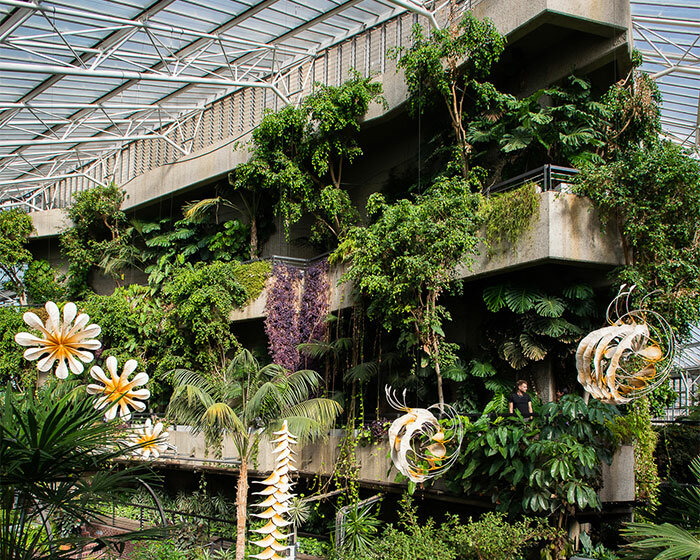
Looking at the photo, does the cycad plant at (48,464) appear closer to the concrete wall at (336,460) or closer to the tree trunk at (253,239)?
the concrete wall at (336,460)

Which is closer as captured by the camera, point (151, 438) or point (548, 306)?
point (151, 438)

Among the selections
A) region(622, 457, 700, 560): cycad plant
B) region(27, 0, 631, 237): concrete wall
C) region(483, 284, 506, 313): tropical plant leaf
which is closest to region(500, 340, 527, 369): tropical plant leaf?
region(483, 284, 506, 313): tropical plant leaf

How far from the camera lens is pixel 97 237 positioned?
2575 centimetres

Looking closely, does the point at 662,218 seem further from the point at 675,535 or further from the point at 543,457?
the point at 675,535

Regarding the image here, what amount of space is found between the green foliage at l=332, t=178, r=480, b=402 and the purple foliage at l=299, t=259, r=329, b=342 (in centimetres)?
298

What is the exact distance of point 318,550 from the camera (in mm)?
13773

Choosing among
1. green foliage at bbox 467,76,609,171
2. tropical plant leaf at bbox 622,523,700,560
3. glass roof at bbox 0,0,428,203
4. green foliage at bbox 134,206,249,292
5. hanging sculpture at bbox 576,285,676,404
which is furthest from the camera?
green foliage at bbox 134,206,249,292

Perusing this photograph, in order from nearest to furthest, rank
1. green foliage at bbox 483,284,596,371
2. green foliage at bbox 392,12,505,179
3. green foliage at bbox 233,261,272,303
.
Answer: green foliage at bbox 483,284,596,371, green foliage at bbox 392,12,505,179, green foliage at bbox 233,261,272,303

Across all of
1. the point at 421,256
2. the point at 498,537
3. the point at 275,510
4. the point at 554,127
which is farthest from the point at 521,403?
the point at 554,127

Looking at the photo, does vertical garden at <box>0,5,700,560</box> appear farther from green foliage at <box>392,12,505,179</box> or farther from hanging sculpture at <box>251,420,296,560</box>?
hanging sculpture at <box>251,420,296,560</box>

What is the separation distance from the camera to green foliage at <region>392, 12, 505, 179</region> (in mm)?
12742

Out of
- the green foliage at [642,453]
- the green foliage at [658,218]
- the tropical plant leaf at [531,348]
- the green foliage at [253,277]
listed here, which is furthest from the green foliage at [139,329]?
the green foliage at [658,218]

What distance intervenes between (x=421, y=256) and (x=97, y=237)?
58.2 feet

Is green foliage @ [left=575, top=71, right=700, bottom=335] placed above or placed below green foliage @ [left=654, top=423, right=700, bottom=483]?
above
